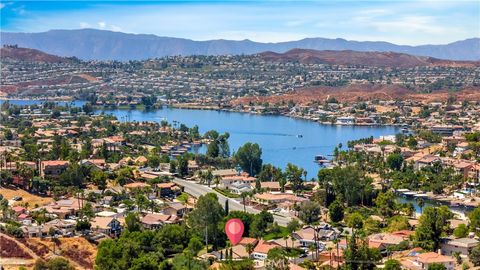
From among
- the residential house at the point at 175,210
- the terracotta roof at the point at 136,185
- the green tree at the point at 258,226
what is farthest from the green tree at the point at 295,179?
the green tree at the point at 258,226

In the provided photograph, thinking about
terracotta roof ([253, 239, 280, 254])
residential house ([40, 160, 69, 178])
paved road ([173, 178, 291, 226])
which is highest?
residential house ([40, 160, 69, 178])

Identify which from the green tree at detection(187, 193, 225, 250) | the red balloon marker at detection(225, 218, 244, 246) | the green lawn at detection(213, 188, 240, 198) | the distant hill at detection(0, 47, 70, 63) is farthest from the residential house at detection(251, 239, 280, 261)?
the distant hill at detection(0, 47, 70, 63)

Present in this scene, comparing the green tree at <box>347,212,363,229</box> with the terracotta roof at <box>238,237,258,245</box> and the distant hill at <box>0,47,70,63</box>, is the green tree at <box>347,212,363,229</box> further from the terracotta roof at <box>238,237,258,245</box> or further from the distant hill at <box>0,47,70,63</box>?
the distant hill at <box>0,47,70,63</box>

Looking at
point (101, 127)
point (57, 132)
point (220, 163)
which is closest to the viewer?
point (220, 163)

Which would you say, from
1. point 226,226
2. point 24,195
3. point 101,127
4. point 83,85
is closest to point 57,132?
point 101,127

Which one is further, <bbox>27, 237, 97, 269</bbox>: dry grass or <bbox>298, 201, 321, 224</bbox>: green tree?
<bbox>298, 201, 321, 224</bbox>: green tree

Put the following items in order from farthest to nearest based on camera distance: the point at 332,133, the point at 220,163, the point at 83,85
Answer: the point at 83,85, the point at 332,133, the point at 220,163

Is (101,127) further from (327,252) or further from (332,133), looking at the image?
(327,252)
